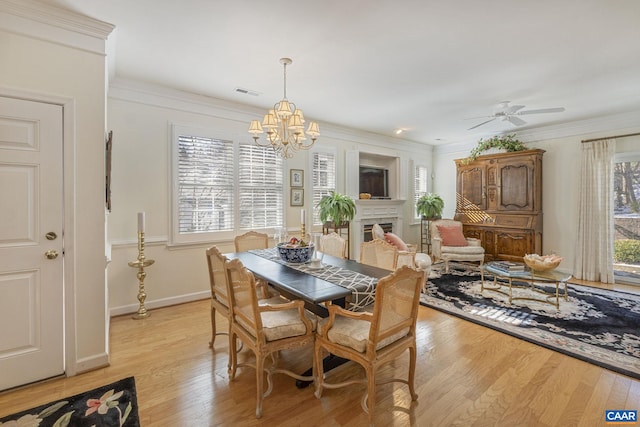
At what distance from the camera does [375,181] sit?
6.31m

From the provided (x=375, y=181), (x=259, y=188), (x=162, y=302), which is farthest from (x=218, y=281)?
(x=375, y=181)

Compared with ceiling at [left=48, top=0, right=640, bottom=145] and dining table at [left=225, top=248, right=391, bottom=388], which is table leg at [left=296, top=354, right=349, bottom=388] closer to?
dining table at [left=225, top=248, right=391, bottom=388]

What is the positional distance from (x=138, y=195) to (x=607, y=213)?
22.7ft

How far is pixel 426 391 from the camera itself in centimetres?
204

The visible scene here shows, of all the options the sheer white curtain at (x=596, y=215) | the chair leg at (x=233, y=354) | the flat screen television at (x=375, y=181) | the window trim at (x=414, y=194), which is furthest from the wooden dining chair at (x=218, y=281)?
the sheer white curtain at (x=596, y=215)

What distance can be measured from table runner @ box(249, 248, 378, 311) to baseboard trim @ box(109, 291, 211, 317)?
69.4 inches

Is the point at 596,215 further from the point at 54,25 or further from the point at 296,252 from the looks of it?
the point at 54,25

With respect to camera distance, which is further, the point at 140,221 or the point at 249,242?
the point at 249,242

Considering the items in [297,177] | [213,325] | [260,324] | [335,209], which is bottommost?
[213,325]

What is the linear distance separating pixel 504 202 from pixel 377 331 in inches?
207

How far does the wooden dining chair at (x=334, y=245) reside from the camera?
3316mm

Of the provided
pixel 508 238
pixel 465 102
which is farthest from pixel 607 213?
pixel 465 102

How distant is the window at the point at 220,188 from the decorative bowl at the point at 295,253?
1690 millimetres

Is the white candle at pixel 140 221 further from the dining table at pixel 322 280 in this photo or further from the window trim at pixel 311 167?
the window trim at pixel 311 167
